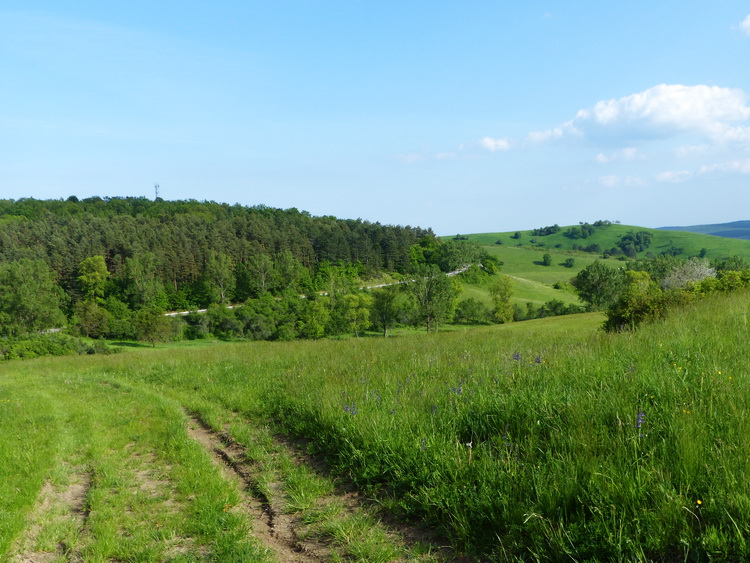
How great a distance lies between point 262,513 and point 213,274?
113149 millimetres

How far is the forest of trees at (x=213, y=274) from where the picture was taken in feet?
266

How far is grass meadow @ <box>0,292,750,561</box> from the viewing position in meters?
3.42

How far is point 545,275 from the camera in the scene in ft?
489

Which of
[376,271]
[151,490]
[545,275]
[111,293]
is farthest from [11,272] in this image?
[545,275]

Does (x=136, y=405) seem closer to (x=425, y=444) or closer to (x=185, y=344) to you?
(x=425, y=444)

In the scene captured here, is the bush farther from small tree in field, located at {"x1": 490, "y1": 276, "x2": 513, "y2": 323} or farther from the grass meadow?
small tree in field, located at {"x1": 490, "y1": 276, "x2": 513, "y2": 323}

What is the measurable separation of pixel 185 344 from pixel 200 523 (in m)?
80.2

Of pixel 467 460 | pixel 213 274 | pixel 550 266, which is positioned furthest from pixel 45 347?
pixel 550 266

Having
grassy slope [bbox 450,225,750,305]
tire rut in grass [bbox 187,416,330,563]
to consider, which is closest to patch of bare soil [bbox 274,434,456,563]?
tire rut in grass [bbox 187,416,330,563]

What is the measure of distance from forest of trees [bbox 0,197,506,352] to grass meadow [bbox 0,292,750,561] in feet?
236

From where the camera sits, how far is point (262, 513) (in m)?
4.93

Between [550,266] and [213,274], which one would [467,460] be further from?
[550,266]

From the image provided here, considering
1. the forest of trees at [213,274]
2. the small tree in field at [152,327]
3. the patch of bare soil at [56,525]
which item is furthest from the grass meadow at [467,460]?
the forest of trees at [213,274]

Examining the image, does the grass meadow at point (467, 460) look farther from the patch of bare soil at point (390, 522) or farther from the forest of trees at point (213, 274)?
the forest of trees at point (213, 274)
